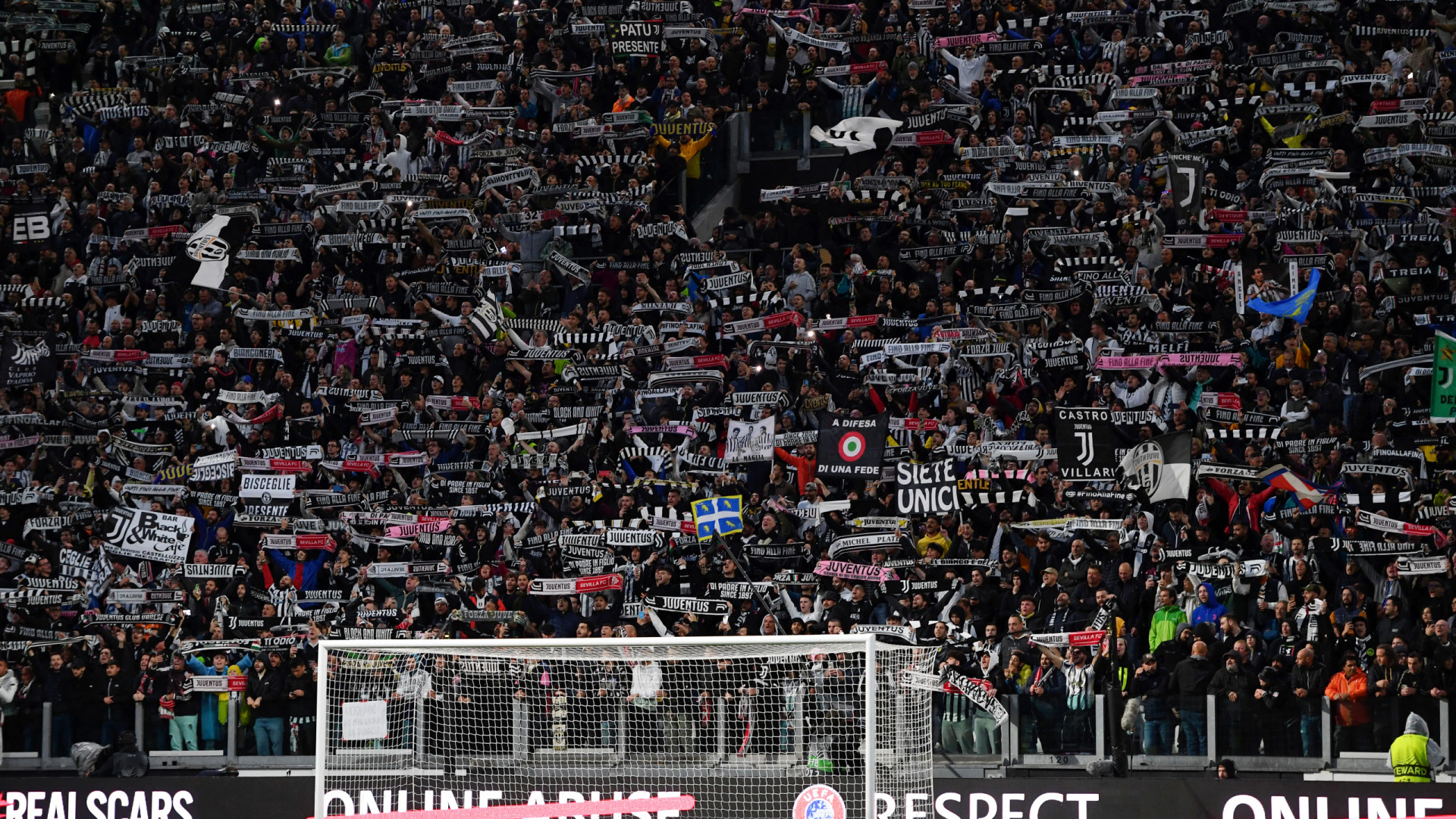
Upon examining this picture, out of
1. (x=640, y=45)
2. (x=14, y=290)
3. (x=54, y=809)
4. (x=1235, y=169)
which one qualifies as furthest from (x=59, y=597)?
(x=1235, y=169)

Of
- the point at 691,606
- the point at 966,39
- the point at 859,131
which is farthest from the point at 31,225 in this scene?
the point at 966,39

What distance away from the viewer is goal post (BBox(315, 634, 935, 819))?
15.8 metres

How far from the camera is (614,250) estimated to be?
27938 mm

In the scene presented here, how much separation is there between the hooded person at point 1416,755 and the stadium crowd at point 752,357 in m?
0.27

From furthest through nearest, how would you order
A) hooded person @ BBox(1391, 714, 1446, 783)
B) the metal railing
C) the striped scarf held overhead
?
1. the striped scarf held overhead
2. the metal railing
3. hooded person @ BBox(1391, 714, 1446, 783)

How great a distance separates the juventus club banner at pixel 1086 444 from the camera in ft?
73.5

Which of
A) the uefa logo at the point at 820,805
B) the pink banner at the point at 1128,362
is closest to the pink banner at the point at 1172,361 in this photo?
the pink banner at the point at 1128,362

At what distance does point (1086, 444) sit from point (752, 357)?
5.11 metres

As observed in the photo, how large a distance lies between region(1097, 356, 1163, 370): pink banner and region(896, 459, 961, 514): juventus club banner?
7.93 feet

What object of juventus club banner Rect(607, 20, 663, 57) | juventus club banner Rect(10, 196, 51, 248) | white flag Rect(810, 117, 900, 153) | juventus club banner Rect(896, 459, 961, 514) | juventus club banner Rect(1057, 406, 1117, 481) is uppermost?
juventus club banner Rect(607, 20, 663, 57)

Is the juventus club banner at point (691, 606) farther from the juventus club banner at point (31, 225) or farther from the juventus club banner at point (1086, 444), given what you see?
the juventus club banner at point (31, 225)

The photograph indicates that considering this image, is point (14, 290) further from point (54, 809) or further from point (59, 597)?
point (54, 809)

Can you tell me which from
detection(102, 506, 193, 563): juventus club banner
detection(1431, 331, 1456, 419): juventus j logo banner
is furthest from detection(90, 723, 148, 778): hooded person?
detection(1431, 331, 1456, 419): juventus j logo banner

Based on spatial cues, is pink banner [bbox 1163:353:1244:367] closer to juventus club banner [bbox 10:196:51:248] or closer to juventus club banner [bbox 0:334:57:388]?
juventus club banner [bbox 0:334:57:388]
